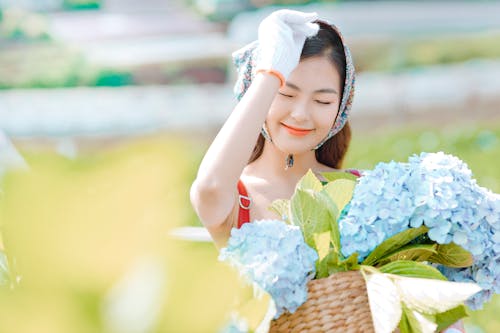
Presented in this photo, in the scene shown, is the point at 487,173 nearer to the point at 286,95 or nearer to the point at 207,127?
A: the point at 207,127

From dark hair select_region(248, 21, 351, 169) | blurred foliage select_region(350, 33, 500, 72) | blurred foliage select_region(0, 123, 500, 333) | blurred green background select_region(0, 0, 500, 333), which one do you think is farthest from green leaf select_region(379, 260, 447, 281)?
blurred foliage select_region(350, 33, 500, 72)

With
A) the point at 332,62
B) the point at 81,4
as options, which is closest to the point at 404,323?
the point at 332,62

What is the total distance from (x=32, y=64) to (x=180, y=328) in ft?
26.8

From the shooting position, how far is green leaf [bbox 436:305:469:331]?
1136mm

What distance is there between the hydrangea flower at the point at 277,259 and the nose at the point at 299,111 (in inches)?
19.5

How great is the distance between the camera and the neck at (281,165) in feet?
5.73

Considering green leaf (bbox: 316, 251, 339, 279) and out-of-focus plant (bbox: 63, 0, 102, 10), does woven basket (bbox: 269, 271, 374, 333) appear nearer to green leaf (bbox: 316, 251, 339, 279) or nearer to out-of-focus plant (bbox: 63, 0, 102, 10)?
green leaf (bbox: 316, 251, 339, 279)

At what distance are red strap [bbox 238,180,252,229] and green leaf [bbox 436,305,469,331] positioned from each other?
53cm

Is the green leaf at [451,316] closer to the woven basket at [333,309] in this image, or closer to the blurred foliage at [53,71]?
the woven basket at [333,309]

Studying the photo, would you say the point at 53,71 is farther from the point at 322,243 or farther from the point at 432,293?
the point at 432,293

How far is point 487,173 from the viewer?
505 centimetres

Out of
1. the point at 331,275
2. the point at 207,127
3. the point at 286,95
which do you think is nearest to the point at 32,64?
the point at 207,127

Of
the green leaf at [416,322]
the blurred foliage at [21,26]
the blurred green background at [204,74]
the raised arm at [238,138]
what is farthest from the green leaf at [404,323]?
the blurred foliage at [21,26]

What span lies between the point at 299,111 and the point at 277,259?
1.87 feet
